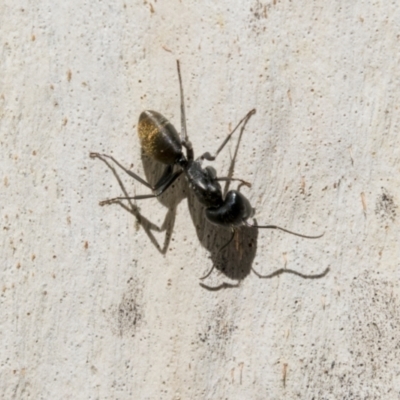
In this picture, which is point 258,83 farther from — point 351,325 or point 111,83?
point 351,325

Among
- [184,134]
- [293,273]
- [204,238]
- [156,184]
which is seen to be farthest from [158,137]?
[293,273]

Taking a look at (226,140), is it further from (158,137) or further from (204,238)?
(204,238)

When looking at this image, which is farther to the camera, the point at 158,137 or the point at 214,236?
the point at 214,236

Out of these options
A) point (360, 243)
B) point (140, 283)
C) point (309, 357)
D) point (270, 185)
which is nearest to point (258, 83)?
point (270, 185)

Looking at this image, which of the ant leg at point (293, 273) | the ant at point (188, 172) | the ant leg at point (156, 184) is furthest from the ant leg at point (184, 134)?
the ant leg at point (293, 273)

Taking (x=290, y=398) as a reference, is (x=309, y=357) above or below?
above

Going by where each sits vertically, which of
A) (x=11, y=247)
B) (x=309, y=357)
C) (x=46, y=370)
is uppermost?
(x=11, y=247)
